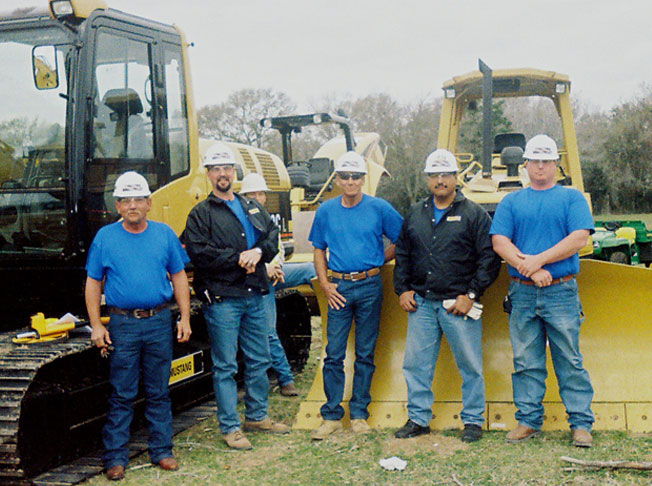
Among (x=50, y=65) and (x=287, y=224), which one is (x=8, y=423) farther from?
(x=287, y=224)

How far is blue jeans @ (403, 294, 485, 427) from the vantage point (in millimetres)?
4973

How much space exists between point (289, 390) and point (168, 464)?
6.61 feet

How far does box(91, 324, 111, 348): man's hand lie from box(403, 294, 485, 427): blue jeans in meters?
1.93

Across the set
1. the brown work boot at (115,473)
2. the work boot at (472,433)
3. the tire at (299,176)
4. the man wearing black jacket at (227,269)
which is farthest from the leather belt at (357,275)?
the tire at (299,176)

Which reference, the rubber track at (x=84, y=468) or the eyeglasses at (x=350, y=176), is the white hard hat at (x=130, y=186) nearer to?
the eyeglasses at (x=350, y=176)

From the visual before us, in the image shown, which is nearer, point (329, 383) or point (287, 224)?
point (329, 383)

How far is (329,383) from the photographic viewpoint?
17.3 ft

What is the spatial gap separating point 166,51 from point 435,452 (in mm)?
3338

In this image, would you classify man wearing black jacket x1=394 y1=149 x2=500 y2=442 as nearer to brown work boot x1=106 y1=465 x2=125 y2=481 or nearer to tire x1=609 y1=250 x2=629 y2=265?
brown work boot x1=106 y1=465 x2=125 y2=481

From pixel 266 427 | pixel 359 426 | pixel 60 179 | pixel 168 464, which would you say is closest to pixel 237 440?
pixel 266 427

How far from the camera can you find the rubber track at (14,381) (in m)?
4.04

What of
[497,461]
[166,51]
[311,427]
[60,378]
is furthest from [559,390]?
[166,51]

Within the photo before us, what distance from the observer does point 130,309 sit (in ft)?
14.9

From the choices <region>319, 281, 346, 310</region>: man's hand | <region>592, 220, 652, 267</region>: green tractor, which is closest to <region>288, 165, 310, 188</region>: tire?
<region>319, 281, 346, 310</region>: man's hand
